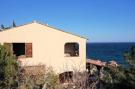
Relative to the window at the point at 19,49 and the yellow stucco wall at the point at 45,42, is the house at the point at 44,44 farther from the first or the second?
the window at the point at 19,49

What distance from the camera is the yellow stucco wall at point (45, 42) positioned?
32.8m

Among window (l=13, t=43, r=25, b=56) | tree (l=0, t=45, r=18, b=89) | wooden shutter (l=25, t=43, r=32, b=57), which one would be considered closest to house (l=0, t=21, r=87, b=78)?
wooden shutter (l=25, t=43, r=32, b=57)

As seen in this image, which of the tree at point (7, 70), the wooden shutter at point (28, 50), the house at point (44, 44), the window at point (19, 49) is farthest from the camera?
the window at point (19, 49)

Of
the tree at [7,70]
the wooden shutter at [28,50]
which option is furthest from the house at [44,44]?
the tree at [7,70]

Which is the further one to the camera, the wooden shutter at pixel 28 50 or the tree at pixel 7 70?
the wooden shutter at pixel 28 50

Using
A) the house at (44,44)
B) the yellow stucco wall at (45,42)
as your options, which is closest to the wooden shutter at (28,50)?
the house at (44,44)

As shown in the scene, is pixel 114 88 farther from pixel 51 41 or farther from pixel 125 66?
pixel 51 41

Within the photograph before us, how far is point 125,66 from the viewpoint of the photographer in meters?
23.9

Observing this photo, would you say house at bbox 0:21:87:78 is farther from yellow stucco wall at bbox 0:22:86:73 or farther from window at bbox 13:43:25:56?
window at bbox 13:43:25:56

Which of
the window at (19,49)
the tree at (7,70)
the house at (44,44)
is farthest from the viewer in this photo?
the window at (19,49)

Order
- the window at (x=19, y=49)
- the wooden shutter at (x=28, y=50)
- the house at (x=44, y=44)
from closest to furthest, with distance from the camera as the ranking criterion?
1. the house at (x=44, y=44)
2. the wooden shutter at (x=28, y=50)
3. the window at (x=19, y=49)

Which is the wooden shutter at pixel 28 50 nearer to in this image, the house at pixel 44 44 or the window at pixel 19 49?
the house at pixel 44 44

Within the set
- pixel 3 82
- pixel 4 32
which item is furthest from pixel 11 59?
pixel 4 32

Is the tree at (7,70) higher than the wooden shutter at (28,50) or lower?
lower
